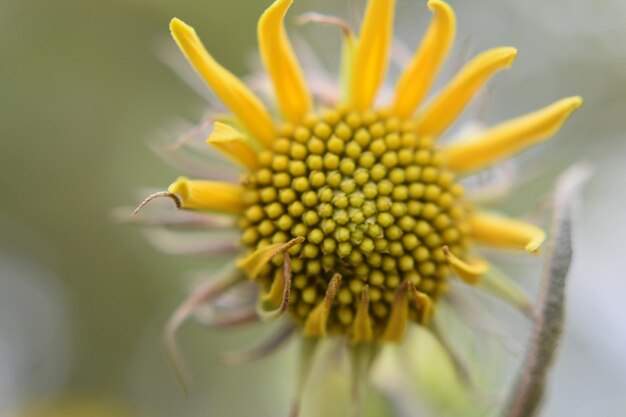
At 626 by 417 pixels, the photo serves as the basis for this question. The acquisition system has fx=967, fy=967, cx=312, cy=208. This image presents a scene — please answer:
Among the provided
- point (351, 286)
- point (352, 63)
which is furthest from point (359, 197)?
point (352, 63)

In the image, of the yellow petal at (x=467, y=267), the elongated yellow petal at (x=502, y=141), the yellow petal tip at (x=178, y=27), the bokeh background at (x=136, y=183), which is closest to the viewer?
the yellow petal tip at (x=178, y=27)

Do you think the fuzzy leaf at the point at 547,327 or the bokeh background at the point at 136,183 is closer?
the fuzzy leaf at the point at 547,327

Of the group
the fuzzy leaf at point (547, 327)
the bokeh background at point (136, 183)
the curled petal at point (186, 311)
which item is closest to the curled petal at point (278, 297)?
the curled petal at point (186, 311)

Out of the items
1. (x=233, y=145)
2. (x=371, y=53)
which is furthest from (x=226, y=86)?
(x=371, y=53)

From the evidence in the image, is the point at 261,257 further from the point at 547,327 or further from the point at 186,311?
the point at 547,327

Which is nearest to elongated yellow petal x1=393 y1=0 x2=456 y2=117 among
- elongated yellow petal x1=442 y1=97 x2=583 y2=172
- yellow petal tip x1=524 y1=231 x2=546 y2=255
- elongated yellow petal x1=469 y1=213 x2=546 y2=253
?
elongated yellow petal x1=442 y1=97 x2=583 y2=172

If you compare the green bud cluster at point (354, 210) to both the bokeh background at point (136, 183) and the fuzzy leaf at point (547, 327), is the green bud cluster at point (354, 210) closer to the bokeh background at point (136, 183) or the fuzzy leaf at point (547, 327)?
the fuzzy leaf at point (547, 327)

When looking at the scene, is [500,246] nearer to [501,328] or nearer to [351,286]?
[501,328]

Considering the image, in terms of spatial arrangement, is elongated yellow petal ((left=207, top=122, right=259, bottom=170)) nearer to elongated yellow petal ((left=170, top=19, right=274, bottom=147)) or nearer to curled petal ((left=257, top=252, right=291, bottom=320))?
elongated yellow petal ((left=170, top=19, right=274, bottom=147))
